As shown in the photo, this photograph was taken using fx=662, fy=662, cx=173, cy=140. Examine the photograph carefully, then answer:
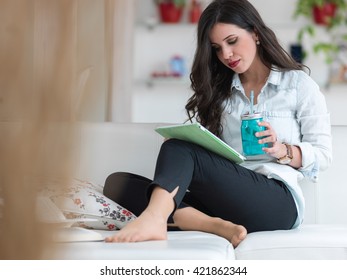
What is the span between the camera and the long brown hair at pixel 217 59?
87.3 inches

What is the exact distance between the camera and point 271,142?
196 cm

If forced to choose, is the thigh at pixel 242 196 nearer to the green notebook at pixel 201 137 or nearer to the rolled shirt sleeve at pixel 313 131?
the green notebook at pixel 201 137

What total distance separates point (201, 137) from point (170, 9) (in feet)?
9.78

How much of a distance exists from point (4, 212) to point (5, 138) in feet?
0.13

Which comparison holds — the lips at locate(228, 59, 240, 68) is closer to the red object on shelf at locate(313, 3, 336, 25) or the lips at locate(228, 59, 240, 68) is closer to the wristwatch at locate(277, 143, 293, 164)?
the wristwatch at locate(277, 143, 293, 164)

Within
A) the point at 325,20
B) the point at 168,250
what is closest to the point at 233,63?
the point at 168,250

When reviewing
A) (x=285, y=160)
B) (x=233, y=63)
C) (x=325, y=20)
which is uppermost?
(x=325, y=20)

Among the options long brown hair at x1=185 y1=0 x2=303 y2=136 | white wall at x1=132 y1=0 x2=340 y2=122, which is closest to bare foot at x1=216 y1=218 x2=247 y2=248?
long brown hair at x1=185 y1=0 x2=303 y2=136

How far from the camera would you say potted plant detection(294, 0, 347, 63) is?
465 centimetres

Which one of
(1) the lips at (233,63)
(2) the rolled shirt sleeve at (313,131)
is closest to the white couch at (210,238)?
(2) the rolled shirt sleeve at (313,131)

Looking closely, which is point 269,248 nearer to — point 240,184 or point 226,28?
point 240,184

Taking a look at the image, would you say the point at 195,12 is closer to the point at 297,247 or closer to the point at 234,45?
the point at 234,45

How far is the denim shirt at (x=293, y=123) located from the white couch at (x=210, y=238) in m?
0.14
